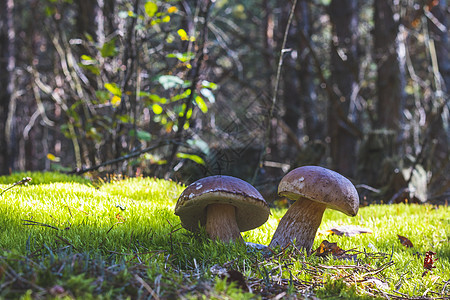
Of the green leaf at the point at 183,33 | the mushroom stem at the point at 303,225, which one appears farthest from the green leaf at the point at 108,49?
the mushroom stem at the point at 303,225

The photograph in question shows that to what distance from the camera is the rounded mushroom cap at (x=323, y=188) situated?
6.95 ft

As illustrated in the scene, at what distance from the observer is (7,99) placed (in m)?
8.14

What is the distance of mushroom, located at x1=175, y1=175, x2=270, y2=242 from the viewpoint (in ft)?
6.57

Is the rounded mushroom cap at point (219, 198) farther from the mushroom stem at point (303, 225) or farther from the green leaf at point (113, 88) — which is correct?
the green leaf at point (113, 88)

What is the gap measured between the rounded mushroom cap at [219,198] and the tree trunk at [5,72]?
24.7 ft

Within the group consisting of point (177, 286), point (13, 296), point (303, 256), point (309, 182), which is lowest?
point (303, 256)

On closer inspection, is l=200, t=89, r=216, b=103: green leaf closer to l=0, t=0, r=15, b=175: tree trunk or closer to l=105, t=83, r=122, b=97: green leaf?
l=105, t=83, r=122, b=97: green leaf

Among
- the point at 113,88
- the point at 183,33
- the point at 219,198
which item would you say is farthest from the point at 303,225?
the point at 113,88

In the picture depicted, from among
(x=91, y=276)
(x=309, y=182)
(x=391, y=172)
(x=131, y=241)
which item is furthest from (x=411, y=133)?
(x=91, y=276)

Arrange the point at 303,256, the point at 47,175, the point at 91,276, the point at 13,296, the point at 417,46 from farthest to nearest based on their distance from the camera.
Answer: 1. the point at 417,46
2. the point at 47,175
3. the point at 303,256
4. the point at 91,276
5. the point at 13,296

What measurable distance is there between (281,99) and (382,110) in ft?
16.2

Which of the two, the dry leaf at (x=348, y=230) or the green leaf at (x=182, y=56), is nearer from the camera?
the dry leaf at (x=348, y=230)

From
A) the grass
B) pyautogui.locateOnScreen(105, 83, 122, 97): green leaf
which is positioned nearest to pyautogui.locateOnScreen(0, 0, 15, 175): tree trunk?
pyautogui.locateOnScreen(105, 83, 122, 97): green leaf

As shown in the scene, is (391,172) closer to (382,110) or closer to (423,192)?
(423,192)
